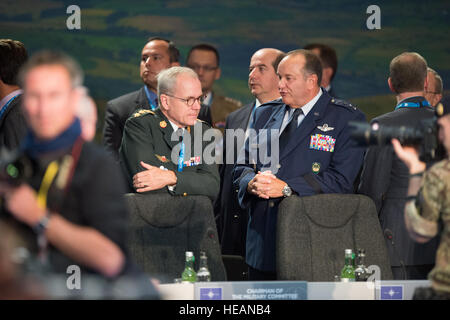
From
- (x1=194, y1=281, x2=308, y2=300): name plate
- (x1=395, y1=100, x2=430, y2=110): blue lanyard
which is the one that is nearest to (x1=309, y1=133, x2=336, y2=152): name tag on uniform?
(x1=395, y1=100, x2=430, y2=110): blue lanyard

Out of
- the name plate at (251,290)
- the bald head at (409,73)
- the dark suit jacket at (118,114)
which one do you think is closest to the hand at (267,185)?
the name plate at (251,290)

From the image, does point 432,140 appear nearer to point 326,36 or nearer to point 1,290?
point 1,290

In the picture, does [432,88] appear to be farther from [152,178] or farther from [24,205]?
[24,205]

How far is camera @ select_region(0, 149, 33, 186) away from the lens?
91.0 inches

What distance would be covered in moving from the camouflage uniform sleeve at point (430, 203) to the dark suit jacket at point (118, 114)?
8.94ft

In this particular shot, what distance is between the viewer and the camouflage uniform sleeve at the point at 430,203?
2.59 metres

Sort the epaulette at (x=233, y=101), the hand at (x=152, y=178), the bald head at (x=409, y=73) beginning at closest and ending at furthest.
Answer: the hand at (x=152, y=178) → the bald head at (x=409, y=73) → the epaulette at (x=233, y=101)

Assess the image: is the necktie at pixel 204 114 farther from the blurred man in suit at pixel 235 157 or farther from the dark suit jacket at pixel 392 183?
the dark suit jacket at pixel 392 183

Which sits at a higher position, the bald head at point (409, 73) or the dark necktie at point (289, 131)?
the bald head at point (409, 73)

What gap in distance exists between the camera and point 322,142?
3.89 metres

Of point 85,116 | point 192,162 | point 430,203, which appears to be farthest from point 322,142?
point 85,116

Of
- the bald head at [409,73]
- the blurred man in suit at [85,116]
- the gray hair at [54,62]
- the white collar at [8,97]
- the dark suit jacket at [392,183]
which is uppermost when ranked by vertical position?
the bald head at [409,73]

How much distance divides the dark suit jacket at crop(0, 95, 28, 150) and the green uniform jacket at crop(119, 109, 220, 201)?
2.50 ft

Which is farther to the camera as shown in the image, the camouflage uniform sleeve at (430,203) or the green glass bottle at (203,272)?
the green glass bottle at (203,272)
